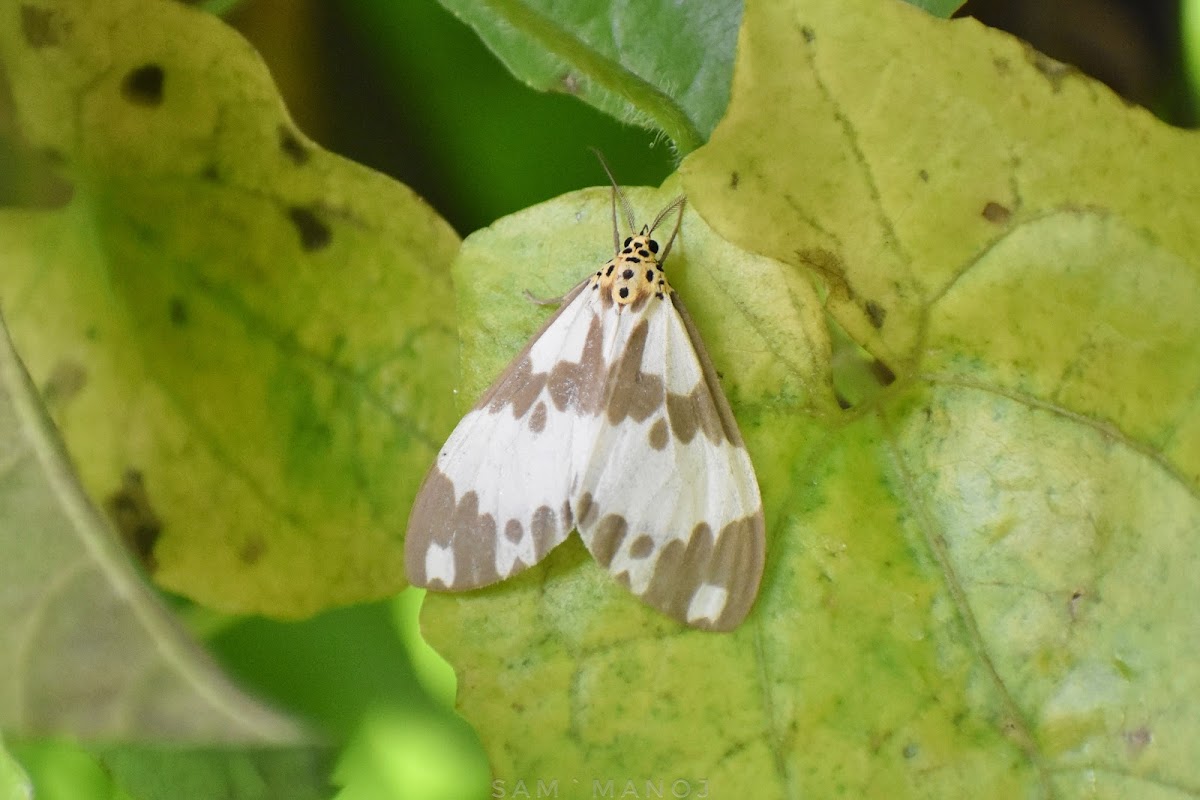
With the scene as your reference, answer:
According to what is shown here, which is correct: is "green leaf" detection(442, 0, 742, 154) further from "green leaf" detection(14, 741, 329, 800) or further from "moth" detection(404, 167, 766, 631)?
"green leaf" detection(14, 741, 329, 800)

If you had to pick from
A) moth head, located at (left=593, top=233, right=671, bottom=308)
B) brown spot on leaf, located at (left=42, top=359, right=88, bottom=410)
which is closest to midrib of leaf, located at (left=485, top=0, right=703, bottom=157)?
moth head, located at (left=593, top=233, right=671, bottom=308)

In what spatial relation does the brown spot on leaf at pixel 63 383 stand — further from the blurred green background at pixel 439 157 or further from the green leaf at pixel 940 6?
the green leaf at pixel 940 6

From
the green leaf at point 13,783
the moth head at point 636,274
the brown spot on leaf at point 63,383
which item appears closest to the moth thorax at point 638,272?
the moth head at point 636,274

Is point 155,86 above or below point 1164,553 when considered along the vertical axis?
above

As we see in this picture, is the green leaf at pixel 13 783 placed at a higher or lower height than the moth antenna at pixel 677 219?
lower

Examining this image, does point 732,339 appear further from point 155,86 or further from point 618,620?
point 155,86

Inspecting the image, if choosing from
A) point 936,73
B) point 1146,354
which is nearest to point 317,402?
point 936,73
